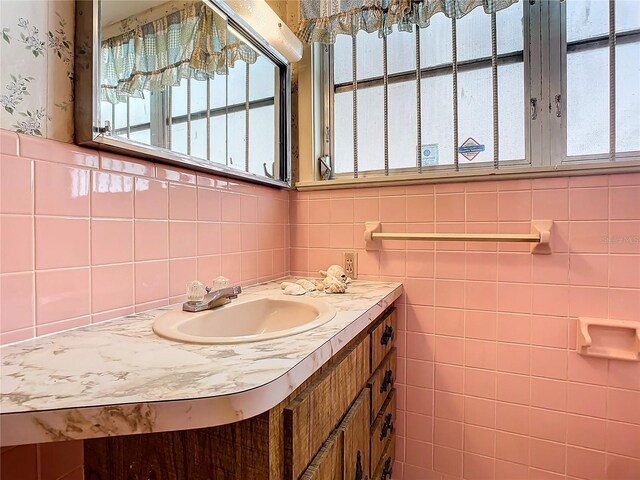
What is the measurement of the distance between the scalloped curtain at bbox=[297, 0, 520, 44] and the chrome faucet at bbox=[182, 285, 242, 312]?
3.66 feet

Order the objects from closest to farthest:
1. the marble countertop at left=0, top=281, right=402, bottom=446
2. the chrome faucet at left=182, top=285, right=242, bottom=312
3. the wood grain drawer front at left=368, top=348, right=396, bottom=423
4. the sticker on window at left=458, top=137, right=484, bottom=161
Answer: the marble countertop at left=0, top=281, right=402, bottom=446, the chrome faucet at left=182, top=285, right=242, bottom=312, the wood grain drawer front at left=368, top=348, right=396, bottom=423, the sticker on window at left=458, top=137, right=484, bottom=161

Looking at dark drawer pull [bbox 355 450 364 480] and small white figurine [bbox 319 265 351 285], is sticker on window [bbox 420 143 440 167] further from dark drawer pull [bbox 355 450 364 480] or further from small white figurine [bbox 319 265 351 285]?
dark drawer pull [bbox 355 450 364 480]

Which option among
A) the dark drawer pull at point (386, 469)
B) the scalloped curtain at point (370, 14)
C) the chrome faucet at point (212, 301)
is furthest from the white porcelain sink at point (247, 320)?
the scalloped curtain at point (370, 14)

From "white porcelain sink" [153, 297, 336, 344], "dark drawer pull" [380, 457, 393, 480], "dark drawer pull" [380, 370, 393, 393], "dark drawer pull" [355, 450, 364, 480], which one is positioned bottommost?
"dark drawer pull" [380, 457, 393, 480]

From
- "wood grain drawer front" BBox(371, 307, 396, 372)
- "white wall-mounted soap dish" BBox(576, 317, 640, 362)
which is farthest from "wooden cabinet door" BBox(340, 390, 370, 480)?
"white wall-mounted soap dish" BBox(576, 317, 640, 362)

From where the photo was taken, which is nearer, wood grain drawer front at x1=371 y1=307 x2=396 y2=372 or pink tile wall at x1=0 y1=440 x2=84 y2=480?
pink tile wall at x1=0 y1=440 x2=84 y2=480

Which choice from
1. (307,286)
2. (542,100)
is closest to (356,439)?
(307,286)

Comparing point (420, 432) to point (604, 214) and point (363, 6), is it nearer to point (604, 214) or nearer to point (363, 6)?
point (604, 214)

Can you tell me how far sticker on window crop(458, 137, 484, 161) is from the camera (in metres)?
1.32

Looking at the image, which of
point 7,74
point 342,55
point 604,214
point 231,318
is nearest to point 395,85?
point 342,55

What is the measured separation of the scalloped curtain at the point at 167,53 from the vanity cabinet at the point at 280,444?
0.74 metres

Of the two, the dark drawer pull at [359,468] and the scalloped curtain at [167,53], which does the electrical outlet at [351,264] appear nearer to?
the dark drawer pull at [359,468]

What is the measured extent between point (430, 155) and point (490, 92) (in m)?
0.31

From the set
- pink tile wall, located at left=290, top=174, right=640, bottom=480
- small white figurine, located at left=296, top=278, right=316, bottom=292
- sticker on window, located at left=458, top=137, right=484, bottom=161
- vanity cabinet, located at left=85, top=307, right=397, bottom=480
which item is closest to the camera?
vanity cabinet, located at left=85, top=307, right=397, bottom=480
